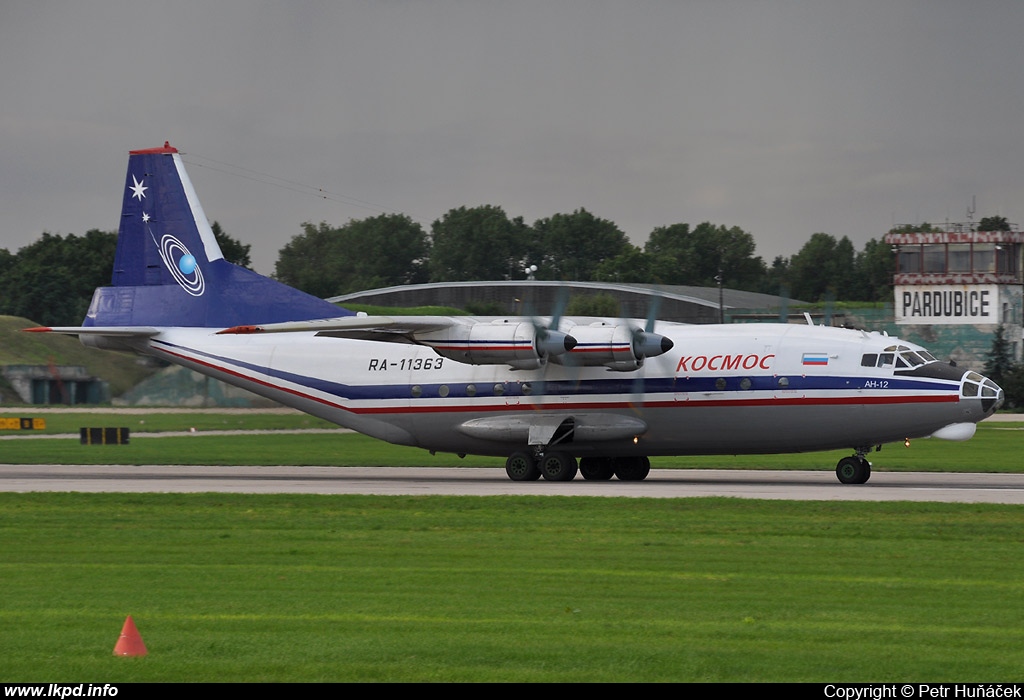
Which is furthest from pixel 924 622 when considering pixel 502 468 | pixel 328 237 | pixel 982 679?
pixel 328 237

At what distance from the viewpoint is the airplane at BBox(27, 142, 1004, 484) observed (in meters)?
27.4

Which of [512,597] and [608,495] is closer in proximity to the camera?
[512,597]

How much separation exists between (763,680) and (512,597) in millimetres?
4327

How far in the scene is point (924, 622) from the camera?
11648 mm

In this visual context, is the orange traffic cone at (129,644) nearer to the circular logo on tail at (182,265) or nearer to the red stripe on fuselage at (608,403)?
the red stripe on fuselage at (608,403)

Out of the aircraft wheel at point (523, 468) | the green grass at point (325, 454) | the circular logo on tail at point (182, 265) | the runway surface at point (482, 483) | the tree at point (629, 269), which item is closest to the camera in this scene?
the runway surface at point (482, 483)

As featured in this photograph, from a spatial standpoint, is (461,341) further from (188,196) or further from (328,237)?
(328,237)

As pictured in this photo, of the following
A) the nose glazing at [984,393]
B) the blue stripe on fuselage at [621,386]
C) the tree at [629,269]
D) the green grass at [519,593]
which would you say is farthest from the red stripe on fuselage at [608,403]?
the tree at [629,269]

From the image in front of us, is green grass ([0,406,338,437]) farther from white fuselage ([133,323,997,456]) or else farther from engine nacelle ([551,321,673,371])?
engine nacelle ([551,321,673,371])

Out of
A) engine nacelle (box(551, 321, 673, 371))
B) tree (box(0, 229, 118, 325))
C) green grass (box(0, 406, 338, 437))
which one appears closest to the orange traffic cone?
engine nacelle (box(551, 321, 673, 371))

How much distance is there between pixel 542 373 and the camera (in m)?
29.6

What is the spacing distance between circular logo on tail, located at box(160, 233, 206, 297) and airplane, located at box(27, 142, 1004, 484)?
41 millimetres

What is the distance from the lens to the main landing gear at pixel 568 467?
29.9 meters

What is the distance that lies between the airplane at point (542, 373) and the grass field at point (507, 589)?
5221 millimetres
